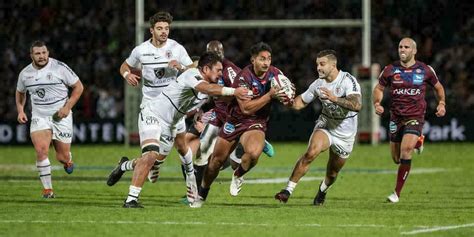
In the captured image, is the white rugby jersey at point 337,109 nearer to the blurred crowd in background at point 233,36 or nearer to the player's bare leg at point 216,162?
the player's bare leg at point 216,162

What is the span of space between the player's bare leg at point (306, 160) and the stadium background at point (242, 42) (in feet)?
59.2

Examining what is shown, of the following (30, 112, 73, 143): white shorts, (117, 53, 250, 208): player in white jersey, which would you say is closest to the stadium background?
(30, 112, 73, 143): white shorts

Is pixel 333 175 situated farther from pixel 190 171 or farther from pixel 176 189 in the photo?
pixel 176 189

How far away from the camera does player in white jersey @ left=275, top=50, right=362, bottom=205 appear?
15.9 meters

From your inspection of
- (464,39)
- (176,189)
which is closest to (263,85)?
(176,189)

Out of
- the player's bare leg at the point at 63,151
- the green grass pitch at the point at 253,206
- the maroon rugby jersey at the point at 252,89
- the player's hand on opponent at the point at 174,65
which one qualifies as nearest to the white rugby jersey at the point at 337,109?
the maroon rugby jersey at the point at 252,89

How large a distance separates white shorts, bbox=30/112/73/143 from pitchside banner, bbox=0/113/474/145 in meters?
16.6

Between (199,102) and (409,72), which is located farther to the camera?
(409,72)

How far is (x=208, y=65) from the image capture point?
50.0 ft

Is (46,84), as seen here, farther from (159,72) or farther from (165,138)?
(165,138)

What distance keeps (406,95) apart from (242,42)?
66.6ft

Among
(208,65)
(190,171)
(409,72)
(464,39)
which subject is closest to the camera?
(208,65)

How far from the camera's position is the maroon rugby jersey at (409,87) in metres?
17.4

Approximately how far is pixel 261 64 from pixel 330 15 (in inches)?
888
